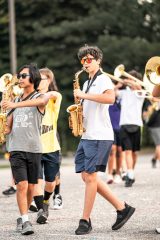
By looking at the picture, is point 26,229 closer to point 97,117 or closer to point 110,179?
point 97,117

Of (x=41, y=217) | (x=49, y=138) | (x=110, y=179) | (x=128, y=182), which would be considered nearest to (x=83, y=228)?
(x=41, y=217)

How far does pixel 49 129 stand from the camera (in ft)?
31.2

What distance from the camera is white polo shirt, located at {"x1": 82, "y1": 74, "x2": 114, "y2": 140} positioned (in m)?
7.99

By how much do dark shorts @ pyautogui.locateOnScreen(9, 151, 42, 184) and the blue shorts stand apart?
441mm

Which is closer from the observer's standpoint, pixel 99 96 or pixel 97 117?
pixel 99 96

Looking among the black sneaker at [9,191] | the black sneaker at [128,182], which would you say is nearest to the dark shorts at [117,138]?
the black sneaker at [128,182]

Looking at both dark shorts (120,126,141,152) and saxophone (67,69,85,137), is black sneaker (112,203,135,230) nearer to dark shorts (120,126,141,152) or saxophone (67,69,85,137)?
saxophone (67,69,85,137)

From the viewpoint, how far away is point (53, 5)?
38438 millimetres

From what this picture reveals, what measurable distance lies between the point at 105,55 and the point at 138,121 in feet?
75.2

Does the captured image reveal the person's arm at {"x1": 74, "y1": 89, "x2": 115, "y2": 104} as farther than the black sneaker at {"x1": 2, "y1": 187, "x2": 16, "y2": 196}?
No

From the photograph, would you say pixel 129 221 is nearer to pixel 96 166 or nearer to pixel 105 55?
pixel 96 166

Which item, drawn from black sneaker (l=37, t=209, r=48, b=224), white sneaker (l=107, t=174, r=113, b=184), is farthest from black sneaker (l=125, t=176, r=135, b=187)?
black sneaker (l=37, t=209, r=48, b=224)

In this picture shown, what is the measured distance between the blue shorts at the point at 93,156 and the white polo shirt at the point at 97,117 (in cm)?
5

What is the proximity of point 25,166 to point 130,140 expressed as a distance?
5108 millimetres
